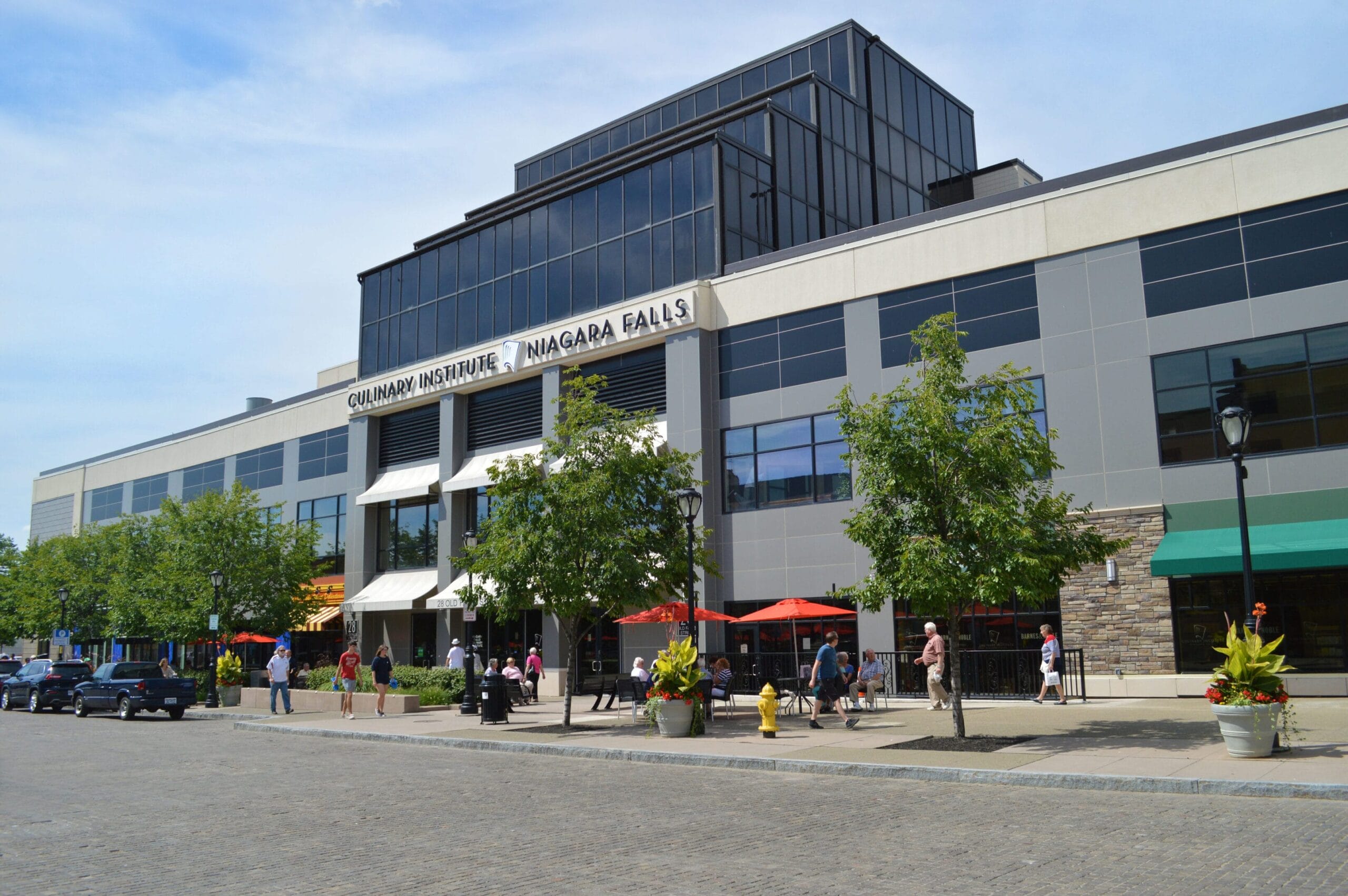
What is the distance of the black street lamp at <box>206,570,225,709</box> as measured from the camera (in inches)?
1281

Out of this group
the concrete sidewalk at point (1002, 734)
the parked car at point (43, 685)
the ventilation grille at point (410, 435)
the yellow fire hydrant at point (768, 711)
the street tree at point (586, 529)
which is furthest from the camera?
the ventilation grille at point (410, 435)

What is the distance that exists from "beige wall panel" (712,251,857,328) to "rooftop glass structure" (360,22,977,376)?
1164 mm

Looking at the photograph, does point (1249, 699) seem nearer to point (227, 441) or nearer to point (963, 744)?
point (963, 744)

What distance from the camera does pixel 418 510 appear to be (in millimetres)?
42031

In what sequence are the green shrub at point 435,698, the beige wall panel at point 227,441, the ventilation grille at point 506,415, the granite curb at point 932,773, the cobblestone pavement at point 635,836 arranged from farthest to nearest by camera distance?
the beige wall panel at point 227,441
the ventilation grille at point 506,415
the green shrub at point 435,698
the granite curb at point 932,773
the cobblestone pavement at point 635,836

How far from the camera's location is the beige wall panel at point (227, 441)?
48.0m

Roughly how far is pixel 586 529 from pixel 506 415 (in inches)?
692

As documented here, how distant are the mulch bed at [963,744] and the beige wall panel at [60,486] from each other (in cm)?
6503

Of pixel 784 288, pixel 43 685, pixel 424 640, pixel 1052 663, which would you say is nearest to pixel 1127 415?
pixel 1052 663

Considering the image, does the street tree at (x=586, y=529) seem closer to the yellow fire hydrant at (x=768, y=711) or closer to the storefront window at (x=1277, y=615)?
the yellow fire hydrant at (x=768, y=711)

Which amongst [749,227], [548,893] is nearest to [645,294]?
[749,227]

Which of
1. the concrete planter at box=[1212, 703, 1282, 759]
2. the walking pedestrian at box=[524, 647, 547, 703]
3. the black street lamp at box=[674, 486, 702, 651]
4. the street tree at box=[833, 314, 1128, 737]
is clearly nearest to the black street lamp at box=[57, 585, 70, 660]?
the walking pedestrian at box=[524, 647, 547, 703]

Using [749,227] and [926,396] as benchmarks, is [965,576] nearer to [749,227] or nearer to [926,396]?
[926,396]

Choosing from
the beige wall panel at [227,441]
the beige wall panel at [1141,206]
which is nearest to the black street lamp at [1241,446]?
the beige wall panel at [1141,206]
